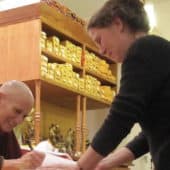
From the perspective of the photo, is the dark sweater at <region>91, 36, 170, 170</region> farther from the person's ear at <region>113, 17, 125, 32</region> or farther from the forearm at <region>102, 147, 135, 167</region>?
the forearm at <region>102, 147, 135, 167</region>

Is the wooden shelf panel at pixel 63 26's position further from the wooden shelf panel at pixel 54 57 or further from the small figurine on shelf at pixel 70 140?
the small figurine on shelf at pixel 70 140

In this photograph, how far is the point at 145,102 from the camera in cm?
132

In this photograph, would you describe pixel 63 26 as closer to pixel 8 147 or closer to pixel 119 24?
pixel 8 147

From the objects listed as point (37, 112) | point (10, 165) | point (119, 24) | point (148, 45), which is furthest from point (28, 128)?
point (148, 45)

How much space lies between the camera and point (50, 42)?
13.8ft

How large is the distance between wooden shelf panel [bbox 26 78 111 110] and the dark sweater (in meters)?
2.64

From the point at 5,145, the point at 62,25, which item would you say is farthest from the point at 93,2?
the point at 5,145

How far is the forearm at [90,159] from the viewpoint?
4.34 feet

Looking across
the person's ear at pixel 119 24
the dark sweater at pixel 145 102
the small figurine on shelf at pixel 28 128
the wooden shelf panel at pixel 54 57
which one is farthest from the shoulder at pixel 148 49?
the small figurine on shelf at pixel 28 128

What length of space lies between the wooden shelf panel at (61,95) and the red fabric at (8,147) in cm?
168

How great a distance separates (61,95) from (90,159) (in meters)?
3.35

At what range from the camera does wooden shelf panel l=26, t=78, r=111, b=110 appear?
4148mm

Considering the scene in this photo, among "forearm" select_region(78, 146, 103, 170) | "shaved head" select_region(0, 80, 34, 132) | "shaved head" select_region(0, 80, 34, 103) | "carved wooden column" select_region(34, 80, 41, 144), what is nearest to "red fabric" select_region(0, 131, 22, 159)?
"shaved head" select_region(0, 80, 34, 132)

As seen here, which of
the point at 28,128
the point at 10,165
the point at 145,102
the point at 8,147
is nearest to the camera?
the point at 145,102
